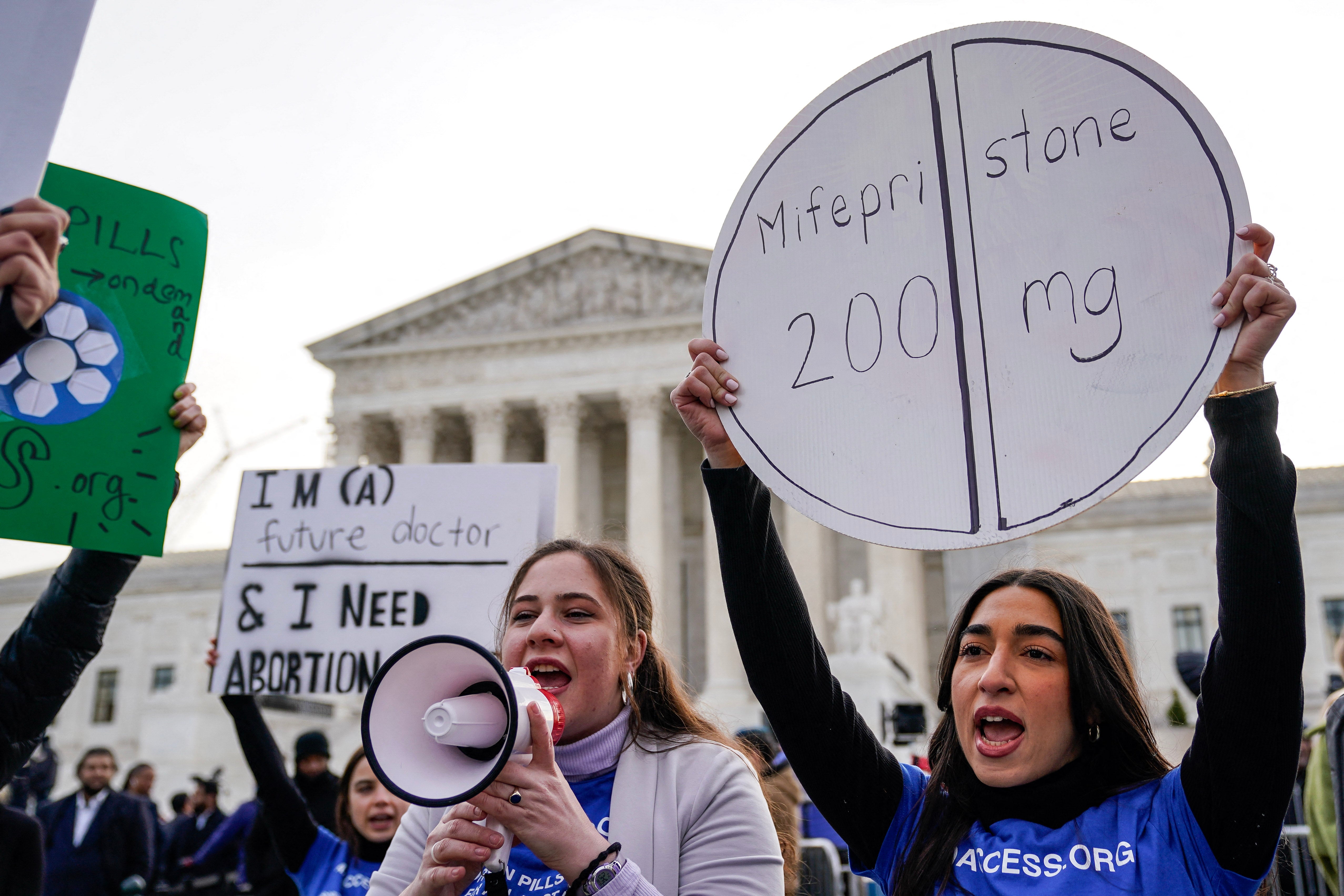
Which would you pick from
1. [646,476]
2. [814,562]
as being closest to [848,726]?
[814,562]

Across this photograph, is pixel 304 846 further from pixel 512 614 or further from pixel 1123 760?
pixel 1123 760

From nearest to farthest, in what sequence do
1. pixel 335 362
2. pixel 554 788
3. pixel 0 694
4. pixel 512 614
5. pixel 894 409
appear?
pixel 554 788 → pixel 894 409 → pixel 512 614 → pixel 0 694 → pixel 335 362

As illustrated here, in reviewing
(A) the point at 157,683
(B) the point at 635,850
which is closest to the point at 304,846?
(B) the point at 635,850

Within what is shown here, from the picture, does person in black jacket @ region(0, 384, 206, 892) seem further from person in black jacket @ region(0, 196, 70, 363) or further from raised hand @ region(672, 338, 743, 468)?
raised hand @ region(672, 338, 743, 468)

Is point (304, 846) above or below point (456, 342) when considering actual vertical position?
below

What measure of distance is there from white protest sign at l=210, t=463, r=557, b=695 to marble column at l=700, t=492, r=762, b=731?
25.7 m

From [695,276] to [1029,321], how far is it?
1404 inches

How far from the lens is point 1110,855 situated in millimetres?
2088

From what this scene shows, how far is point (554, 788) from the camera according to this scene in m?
2.03

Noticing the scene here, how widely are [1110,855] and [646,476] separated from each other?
3317 cm

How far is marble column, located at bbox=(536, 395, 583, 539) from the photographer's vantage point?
36.3 m

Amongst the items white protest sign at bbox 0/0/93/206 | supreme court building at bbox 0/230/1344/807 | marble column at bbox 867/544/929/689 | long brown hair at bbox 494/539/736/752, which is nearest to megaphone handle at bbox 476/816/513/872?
long brown hair at bbox 494/539/736/752

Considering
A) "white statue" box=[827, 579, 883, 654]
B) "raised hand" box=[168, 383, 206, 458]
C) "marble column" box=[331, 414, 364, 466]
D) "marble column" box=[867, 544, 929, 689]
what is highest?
"marble column" box=[331, 414, 364, 466]

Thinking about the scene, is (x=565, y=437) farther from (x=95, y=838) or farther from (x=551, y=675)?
(x=551, y=675)
